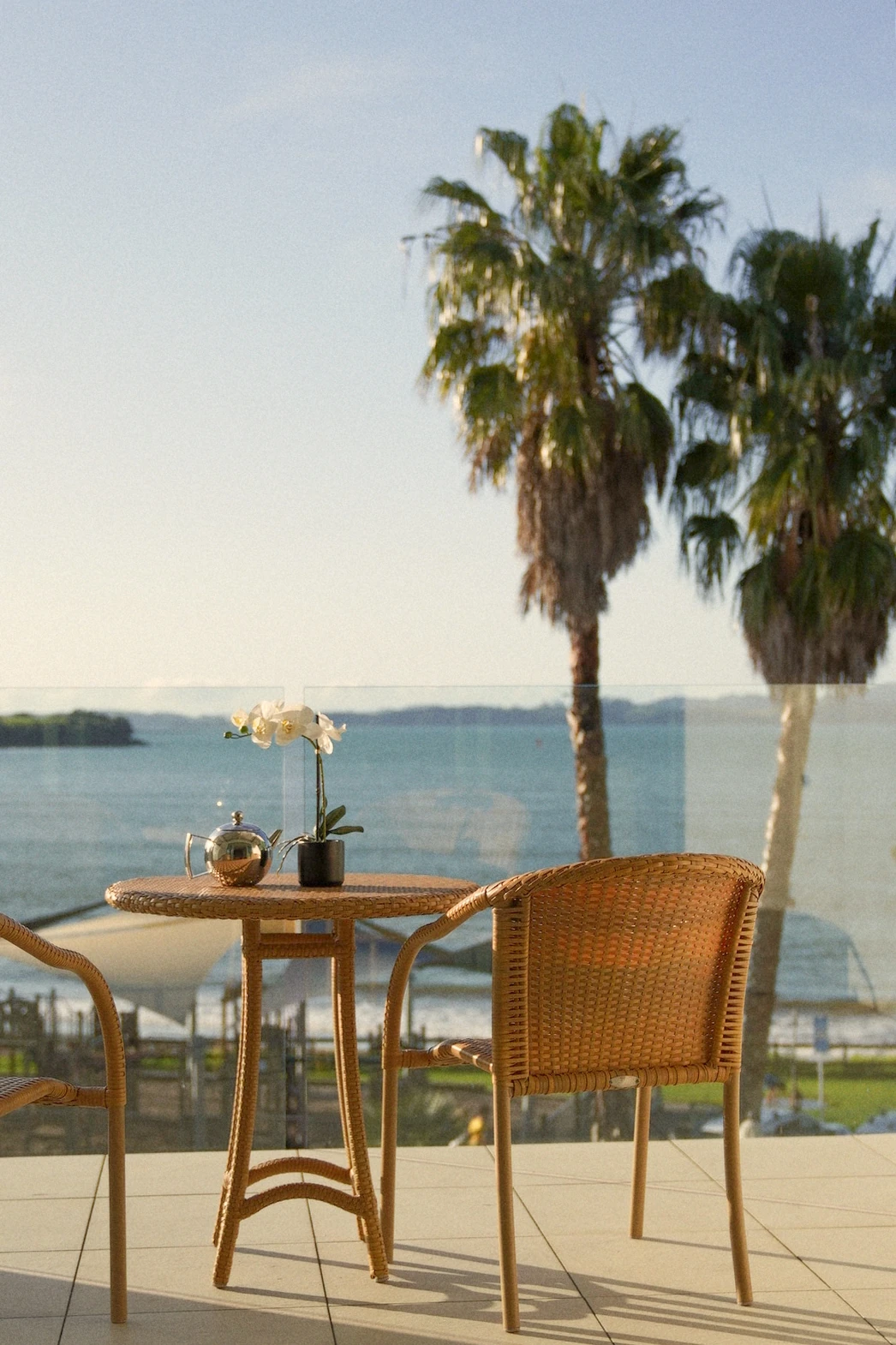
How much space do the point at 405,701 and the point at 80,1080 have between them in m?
1.34

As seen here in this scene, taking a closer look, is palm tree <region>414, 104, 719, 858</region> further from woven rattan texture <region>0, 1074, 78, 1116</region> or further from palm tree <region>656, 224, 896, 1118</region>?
woven rattan texture <region>0, 1074, 78, 1116</region>

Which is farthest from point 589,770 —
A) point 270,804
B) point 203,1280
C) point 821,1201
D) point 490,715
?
point 203,1280

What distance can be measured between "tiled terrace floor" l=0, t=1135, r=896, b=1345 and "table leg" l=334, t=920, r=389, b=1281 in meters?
0.08

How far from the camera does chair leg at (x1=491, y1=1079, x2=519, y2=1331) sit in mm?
2477

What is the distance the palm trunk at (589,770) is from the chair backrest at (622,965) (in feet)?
5.32

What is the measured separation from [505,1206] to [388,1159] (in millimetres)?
507

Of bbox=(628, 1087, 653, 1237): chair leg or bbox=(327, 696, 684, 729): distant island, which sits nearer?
bbox=(628, 1087, 653, 1237): chair leg

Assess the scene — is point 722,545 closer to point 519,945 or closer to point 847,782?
point 847,782

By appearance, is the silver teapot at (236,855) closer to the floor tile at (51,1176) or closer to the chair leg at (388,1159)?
the chair leg at (388,1159)

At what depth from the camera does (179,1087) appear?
12.8 feet

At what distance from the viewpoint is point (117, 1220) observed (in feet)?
8.57

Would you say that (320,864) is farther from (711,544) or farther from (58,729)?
(711,544)

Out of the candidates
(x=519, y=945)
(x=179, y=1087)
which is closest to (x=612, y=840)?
(x=179, y=1087)

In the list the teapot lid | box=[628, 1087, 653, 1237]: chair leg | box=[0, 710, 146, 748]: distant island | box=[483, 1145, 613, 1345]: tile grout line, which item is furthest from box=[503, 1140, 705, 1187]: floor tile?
box=[0, 710, 146, 748]: distant island
